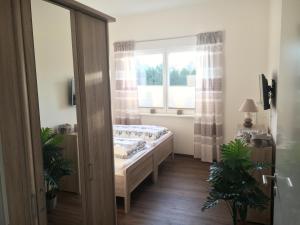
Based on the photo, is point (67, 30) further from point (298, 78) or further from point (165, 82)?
point (165, 82)

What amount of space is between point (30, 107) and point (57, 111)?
0.29 metres

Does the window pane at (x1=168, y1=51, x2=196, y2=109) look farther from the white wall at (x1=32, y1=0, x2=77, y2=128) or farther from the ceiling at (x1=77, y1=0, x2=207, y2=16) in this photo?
the white wall at (x1=32, y1=0, x2=77, y2=128)

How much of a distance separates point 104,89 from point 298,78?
4.70 ft

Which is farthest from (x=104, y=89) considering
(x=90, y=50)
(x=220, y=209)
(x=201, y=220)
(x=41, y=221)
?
(x=220, y=209)

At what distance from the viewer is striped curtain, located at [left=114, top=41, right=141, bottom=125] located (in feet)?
16.3

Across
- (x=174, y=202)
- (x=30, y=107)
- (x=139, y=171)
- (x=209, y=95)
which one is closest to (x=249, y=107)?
(x=209, y=95)

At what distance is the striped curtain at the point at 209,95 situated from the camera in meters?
4.29

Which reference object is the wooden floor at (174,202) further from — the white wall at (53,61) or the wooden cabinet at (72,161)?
the white wall at (53,61)

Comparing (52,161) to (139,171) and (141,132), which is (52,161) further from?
(141,132)

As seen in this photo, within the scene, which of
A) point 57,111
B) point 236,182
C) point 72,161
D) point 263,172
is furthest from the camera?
point 263,172

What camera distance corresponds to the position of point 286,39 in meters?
1.12

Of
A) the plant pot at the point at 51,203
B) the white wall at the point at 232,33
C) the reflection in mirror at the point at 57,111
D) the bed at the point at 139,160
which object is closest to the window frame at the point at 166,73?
the white wall at the point at 232,33

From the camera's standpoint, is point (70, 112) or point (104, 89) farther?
point (104, 89)

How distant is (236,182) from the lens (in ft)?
6.91
